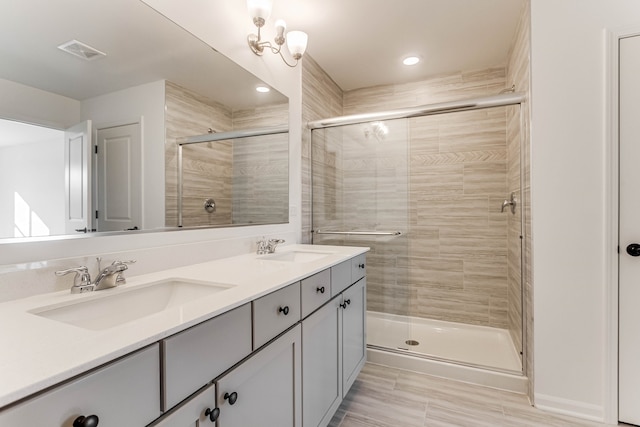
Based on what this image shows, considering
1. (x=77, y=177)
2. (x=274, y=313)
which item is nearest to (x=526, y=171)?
(x=274, y=313)

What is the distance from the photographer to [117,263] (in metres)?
1.09

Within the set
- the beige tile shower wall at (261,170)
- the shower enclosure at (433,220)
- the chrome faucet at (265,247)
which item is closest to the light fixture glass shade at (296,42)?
the beige tile shower wall at (261,170)

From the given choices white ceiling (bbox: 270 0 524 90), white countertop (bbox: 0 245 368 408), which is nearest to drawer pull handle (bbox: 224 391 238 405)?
white countertop (bbox: 0 245 368 408)

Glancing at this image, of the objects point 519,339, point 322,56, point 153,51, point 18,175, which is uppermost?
point 322,56

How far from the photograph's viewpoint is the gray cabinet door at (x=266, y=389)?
2.89 feet

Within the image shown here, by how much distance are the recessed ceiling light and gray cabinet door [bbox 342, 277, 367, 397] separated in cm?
196

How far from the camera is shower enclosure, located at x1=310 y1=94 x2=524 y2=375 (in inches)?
97.2

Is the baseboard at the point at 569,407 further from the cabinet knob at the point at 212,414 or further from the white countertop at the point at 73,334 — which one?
the cabinet knob at the point at 212,414

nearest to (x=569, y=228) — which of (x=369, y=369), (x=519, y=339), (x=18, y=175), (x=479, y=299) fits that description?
(x=519, y=339)

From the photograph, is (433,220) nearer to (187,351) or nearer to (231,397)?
(231,397)

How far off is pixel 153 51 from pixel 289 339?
53.2 inches

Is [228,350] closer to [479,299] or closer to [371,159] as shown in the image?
[371,159]

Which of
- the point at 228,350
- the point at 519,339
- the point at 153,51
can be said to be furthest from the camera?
the point at 519,339

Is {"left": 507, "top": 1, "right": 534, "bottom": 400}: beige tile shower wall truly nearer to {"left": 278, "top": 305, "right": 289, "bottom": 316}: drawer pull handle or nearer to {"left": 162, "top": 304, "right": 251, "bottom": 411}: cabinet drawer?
{"left": 278, "top": 305, "right": 289, "bottom": 316}: drawer pull handle
